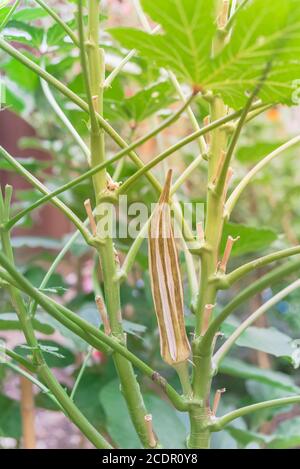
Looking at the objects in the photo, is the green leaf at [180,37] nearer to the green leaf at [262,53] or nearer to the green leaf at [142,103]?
the green leaf at [262,53]

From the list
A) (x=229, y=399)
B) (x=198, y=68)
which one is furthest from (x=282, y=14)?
(x=229, y=399)

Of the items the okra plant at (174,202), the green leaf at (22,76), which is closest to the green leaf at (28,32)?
the okra plant at (174,202)

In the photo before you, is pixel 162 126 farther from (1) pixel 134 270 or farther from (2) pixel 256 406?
(1) pixel 134 270

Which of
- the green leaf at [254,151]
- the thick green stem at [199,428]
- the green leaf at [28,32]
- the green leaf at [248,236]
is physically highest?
the green leaf at [254,151]

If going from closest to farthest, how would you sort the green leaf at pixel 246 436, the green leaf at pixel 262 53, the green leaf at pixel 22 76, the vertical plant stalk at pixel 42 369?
the green leaf at pixel 262 53 < the vertical plant stalk at pixel 42 369 < the green leaf at pixel 246 436 < the green leaf at pixel 22 76

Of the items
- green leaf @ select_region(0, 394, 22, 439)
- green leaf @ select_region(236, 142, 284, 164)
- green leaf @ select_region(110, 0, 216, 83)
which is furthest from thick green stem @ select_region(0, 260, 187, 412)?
green leaf @ select_region(236, 142, 284, 164)

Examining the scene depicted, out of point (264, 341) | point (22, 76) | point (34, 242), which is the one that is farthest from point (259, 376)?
point (22, 76)
